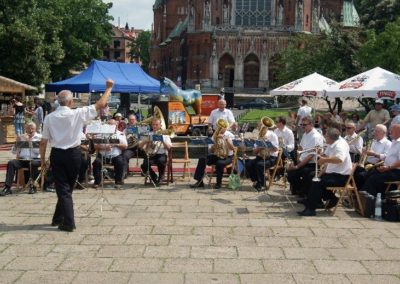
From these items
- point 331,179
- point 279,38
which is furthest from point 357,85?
point 279,38

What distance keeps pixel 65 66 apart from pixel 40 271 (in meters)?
44.7

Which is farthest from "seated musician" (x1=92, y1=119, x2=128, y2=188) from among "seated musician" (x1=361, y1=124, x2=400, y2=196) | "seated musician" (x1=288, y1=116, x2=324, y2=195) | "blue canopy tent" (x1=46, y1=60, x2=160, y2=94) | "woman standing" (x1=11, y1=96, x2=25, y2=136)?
"woman standing" (x1=11, y1=96, x2=25, y2=136)

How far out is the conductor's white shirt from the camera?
24.5 feet

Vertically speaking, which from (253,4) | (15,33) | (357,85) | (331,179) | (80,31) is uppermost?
(253,4)

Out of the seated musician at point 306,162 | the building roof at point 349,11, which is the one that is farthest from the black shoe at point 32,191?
the building roof at point 349,11

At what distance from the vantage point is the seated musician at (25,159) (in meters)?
10.4

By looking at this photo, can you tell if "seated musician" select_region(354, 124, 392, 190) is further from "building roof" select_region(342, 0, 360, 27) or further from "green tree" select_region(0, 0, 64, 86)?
"building roof" select_region(342, 0, 360, 27)

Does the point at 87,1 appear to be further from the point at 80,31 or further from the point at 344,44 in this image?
the point at 344,44

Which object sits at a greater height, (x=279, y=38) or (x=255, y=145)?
(x=279, y=38)

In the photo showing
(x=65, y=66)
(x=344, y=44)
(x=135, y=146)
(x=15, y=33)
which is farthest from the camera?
(x=65, y=66)

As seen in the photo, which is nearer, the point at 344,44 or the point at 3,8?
the point at 3,8

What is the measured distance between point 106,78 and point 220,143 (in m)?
10.1

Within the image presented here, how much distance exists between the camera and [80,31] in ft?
168

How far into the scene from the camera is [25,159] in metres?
10.6
